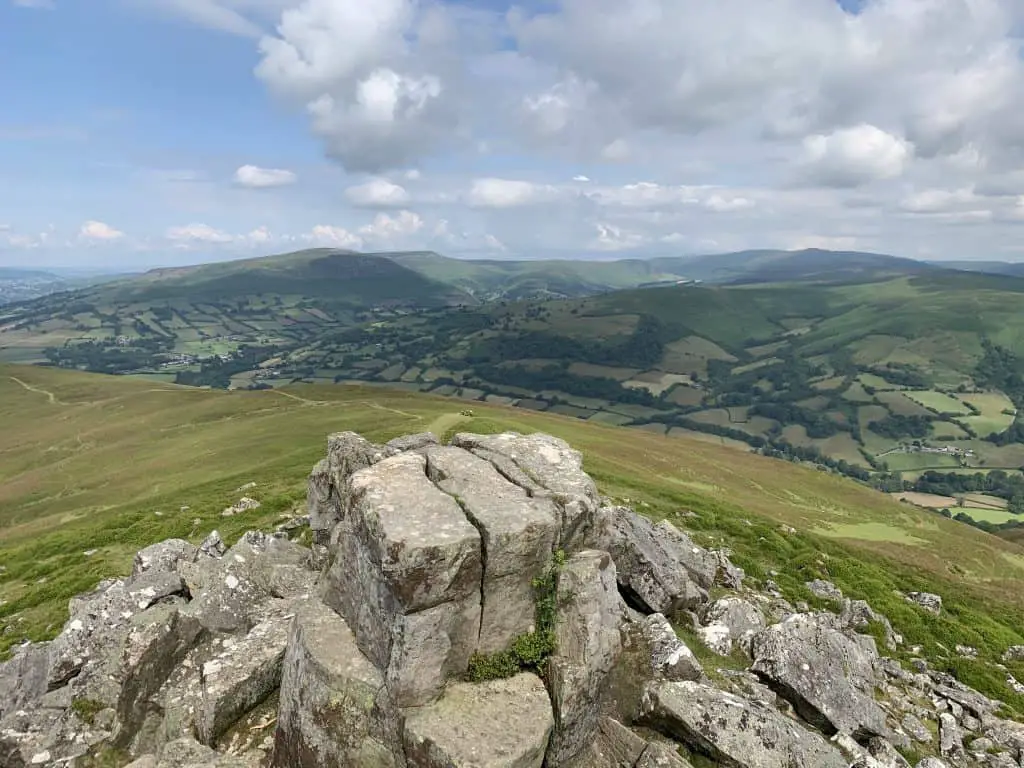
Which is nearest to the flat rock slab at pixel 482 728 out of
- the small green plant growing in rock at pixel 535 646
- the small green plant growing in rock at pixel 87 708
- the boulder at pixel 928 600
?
the small green plant growing in rock at pixel 535 646

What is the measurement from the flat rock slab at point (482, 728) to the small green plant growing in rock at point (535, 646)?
0.34 m

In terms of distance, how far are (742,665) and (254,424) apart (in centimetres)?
8597

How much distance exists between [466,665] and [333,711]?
11.1 feet

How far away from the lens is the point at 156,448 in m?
84.4

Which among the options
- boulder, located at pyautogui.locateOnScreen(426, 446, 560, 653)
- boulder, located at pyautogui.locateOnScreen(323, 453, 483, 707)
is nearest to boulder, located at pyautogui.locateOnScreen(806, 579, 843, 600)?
boulder, located at pyautogui.locateOnScreen(426, 446, 560, 653)

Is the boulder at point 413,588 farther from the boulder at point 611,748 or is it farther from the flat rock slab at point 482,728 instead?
the boulder at point 611,748

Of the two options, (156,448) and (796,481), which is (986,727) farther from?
(156,448)

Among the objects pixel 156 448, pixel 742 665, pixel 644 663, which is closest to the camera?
pixel 644 663

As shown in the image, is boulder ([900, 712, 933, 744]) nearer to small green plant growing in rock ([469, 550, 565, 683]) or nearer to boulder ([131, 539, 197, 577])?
small green plant growing in rock ([469, 550, 565, 683])

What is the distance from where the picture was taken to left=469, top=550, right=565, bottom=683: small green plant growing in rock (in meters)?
14.6

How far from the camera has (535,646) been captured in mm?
14992

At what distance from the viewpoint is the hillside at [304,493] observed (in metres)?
34.9

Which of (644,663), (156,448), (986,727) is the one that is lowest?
(156,448)

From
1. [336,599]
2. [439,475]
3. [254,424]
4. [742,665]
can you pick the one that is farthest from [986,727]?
[254,424]
